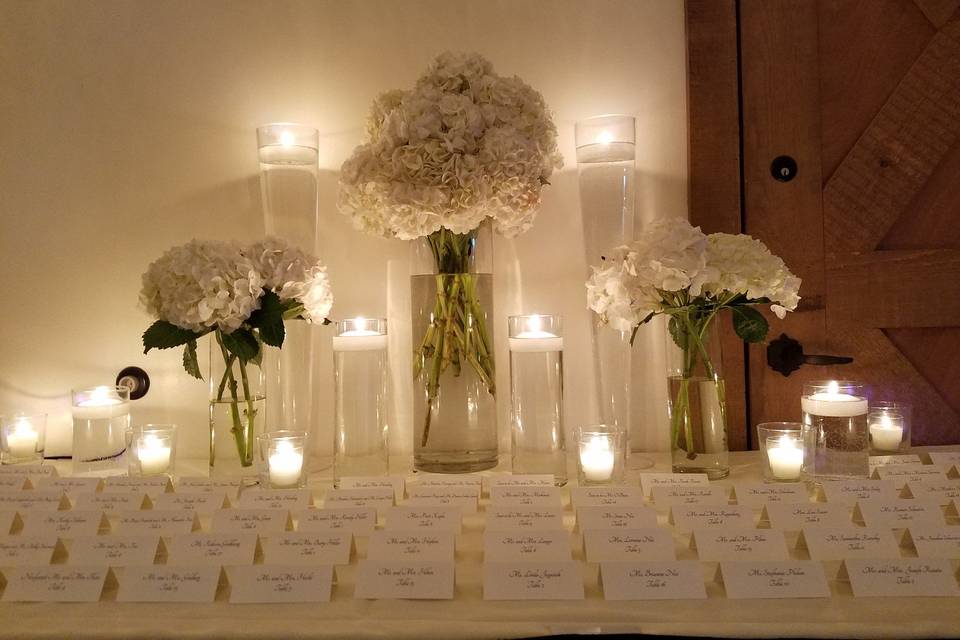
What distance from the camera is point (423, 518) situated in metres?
0.97

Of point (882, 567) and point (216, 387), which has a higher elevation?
point (216, 387)

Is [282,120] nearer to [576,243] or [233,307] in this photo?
[233,307]

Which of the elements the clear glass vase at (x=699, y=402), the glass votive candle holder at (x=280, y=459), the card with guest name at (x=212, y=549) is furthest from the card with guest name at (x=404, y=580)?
the clear glass vase at (x=699, y=402)

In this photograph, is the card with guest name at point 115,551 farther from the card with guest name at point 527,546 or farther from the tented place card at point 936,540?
the tented place card at point 936,540

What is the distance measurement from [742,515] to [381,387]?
71cm

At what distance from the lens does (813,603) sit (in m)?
0.79

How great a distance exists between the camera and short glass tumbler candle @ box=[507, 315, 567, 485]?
132 cm

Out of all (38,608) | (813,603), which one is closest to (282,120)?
(38,608)

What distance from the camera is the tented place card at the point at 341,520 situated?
951mm

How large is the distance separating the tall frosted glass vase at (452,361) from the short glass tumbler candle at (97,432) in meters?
0.62

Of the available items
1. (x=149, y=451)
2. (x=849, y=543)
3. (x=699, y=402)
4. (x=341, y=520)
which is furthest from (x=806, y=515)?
Result: (x=149, y=451)

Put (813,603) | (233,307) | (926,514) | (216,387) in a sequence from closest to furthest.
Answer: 1. (813,603)
2. (926,514)
3. (233,307)
4. (216,387)

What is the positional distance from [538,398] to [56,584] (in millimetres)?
813

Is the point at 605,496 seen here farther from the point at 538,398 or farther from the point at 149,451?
the point at 149,451
